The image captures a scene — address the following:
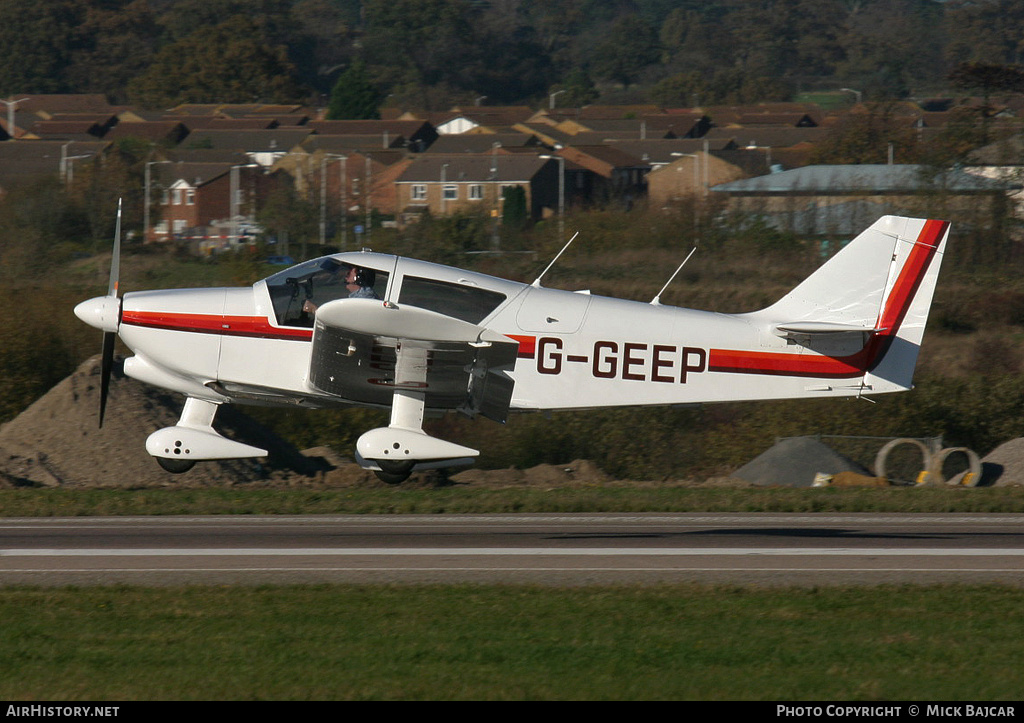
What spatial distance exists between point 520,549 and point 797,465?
8.40 m

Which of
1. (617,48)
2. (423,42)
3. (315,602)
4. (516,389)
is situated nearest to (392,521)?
(516,389)

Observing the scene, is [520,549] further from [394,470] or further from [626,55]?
[626,55]

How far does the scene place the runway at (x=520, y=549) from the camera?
1048 cm

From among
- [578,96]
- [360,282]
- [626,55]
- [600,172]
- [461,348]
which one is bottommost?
[461,348]

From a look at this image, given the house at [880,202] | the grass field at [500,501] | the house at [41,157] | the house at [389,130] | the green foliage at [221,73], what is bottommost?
the grass field at [500,501]

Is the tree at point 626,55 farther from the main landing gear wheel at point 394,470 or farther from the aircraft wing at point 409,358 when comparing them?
the main landing gear wheel at point 394,470

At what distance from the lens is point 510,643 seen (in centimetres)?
816

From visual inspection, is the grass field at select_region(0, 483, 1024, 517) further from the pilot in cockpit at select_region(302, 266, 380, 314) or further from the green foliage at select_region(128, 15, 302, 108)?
the green foliage at select_region(128, 15, 302, 108)

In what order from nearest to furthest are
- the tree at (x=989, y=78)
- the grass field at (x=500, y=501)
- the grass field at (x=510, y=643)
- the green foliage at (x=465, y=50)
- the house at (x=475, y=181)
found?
the grass field at (x=510, y=643), the grass field at (x=500, y=501), the tree at (x=989, y=78), the house at (x=475, y=181), the green foliage at (x=465, y=50)

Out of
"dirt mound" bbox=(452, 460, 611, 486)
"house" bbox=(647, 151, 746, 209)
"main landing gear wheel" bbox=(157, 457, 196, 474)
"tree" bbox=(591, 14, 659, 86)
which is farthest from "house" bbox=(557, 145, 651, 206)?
"tree" bbox=(591, 14, 659, 86)

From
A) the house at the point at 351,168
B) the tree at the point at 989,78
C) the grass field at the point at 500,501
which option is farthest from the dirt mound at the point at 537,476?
the house at the point at 351,168

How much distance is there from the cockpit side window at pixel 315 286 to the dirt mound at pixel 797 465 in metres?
9.36

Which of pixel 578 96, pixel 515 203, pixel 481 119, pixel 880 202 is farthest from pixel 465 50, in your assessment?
pixel 880 202

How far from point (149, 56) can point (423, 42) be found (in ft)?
92.1
